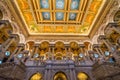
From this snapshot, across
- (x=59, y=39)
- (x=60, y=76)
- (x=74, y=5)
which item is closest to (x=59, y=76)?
(x=60, y=76)

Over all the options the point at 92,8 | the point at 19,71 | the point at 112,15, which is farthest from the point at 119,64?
the point at 19,71

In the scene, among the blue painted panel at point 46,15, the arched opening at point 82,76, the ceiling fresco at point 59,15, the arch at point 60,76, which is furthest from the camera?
the blue painted panel at point 46,15

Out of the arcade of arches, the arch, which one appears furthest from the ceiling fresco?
the arch

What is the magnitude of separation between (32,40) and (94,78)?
10.7 m

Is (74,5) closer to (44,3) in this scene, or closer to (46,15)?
(44,3)

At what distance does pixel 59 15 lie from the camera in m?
16.7

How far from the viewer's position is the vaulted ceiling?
47.7 feet

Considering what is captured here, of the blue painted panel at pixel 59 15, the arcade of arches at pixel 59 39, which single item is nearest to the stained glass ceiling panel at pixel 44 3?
the arcade of arches at pixel 59 39

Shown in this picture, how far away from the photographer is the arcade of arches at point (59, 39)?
11.3 meters

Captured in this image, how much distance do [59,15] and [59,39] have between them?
4044 mm

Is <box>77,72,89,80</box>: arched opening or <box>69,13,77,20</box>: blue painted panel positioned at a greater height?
<box>69,13,77,20</box>: blue painted panel

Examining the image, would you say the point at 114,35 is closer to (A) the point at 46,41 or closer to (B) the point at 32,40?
(A) the point at 46,41

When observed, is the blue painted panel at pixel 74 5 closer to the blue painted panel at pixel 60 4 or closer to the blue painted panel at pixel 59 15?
the blue painted panel at pixel 60 4

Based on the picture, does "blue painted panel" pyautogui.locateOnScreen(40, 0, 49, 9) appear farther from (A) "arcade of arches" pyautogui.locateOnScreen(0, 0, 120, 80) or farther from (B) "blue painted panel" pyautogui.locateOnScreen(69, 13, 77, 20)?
(B) "blue painted panel" pyautogui.locateOnScreen(69, 13, 77, 20)
